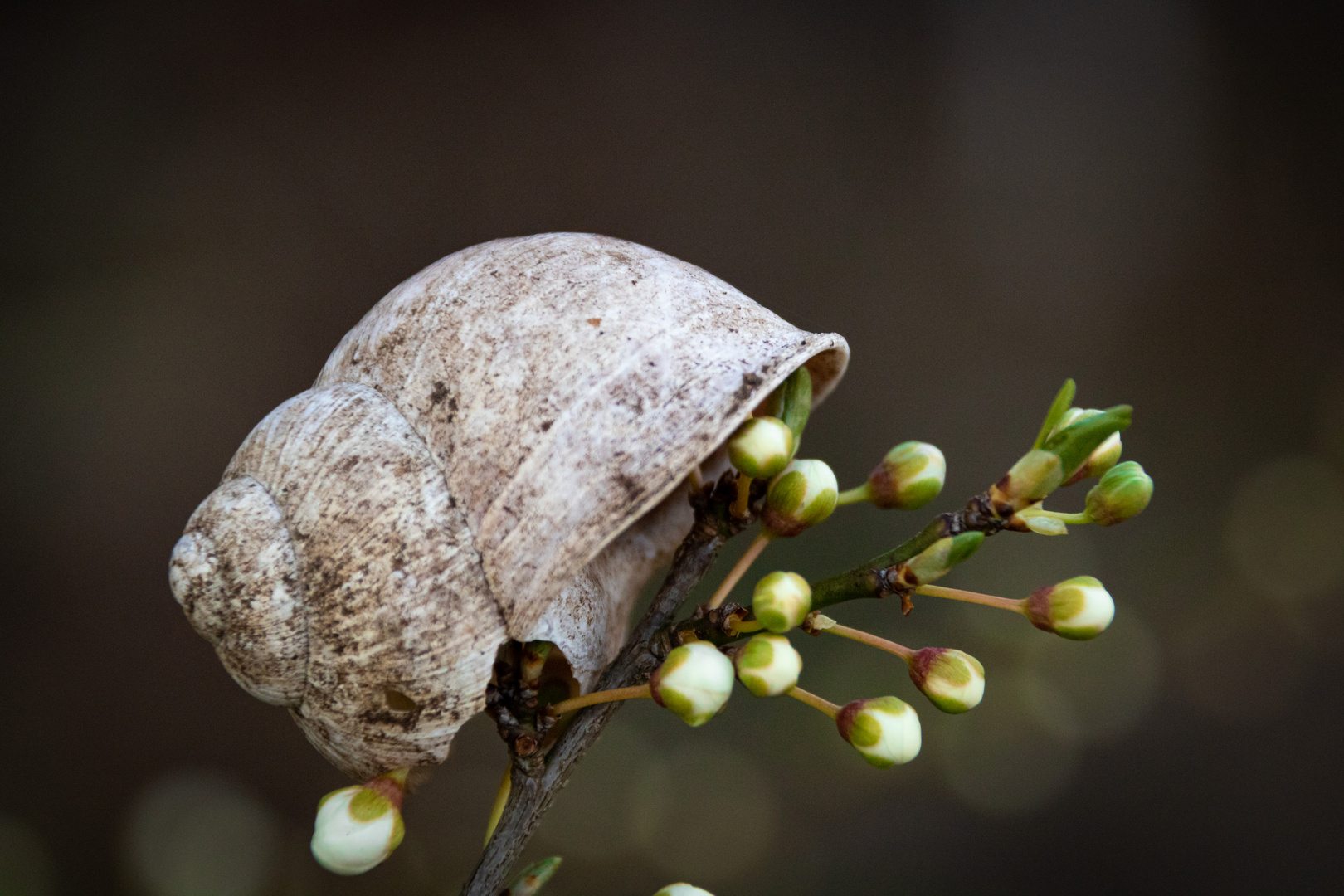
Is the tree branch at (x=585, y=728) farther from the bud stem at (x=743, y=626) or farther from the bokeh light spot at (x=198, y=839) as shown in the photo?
the bokeh light spot at (x=198, y=839)

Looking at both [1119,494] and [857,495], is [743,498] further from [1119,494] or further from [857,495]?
[1119,494]

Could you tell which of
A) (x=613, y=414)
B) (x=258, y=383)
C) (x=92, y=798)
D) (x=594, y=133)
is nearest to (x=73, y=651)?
(x=92, y=798)

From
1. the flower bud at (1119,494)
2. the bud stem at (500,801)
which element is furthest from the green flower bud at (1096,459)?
the bud stem at (500,801)

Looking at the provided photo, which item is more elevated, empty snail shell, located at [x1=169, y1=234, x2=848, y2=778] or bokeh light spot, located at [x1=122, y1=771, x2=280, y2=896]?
empty snail shell, located at [x1=169, y1=234, x2=848, y2=778]

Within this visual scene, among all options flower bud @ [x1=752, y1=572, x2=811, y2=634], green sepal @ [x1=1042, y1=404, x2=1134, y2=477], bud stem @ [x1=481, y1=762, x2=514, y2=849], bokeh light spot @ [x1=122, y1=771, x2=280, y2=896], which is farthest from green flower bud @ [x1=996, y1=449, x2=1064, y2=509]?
bokeh light spot @ [x1=122, y1=771, x2=280, y2=896]

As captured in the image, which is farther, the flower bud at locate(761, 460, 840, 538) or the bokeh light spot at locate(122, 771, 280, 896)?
the bokeh light spot at locate(122, 771, 280, 896)

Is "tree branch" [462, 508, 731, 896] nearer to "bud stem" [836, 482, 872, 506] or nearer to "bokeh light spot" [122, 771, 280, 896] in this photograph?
"bud stem" [836, 482, 872, 506]
